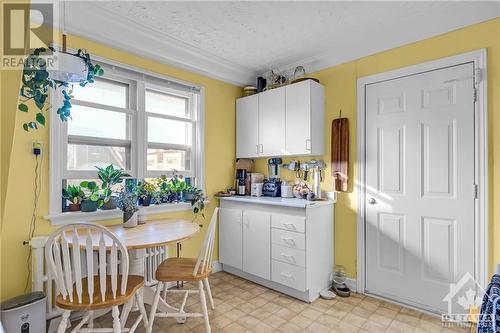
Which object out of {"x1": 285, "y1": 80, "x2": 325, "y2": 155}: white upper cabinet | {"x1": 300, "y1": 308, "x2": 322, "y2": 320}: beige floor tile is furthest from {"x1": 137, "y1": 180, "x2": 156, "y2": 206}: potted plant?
{"x1": 300, "y1": 308, "x2": 322, "y2": 320}: beige floor tile

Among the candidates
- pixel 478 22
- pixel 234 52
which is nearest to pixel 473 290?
pixel 478 22

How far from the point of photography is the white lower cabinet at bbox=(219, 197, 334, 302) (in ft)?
8.34

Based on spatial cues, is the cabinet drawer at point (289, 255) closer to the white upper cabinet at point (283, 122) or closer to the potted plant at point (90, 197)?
the white upper cabinet at point (283, 122)

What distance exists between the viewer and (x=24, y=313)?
1794 millimetres

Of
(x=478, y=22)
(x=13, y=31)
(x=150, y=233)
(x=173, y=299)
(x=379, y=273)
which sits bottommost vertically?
(x=173, y=299)

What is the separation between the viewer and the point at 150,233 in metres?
2.07

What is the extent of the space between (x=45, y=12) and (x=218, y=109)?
6.19ft

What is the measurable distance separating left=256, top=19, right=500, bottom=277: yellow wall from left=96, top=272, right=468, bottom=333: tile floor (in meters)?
0.47

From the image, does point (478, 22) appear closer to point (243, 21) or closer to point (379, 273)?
point (243, 21)

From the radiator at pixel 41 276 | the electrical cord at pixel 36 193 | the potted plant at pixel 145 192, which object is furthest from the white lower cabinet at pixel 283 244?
the electrical cord at pixel 36 193

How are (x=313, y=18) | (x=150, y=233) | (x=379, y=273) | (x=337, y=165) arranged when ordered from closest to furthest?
(x=150, y=233)
(x=313, y=18)
(x=379, y=273)
(x=337, y=165)

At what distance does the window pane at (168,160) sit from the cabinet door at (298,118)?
49.3 inches

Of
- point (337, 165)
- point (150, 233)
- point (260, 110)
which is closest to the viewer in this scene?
point (150, 233)

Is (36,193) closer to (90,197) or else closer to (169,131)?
(90,197)
